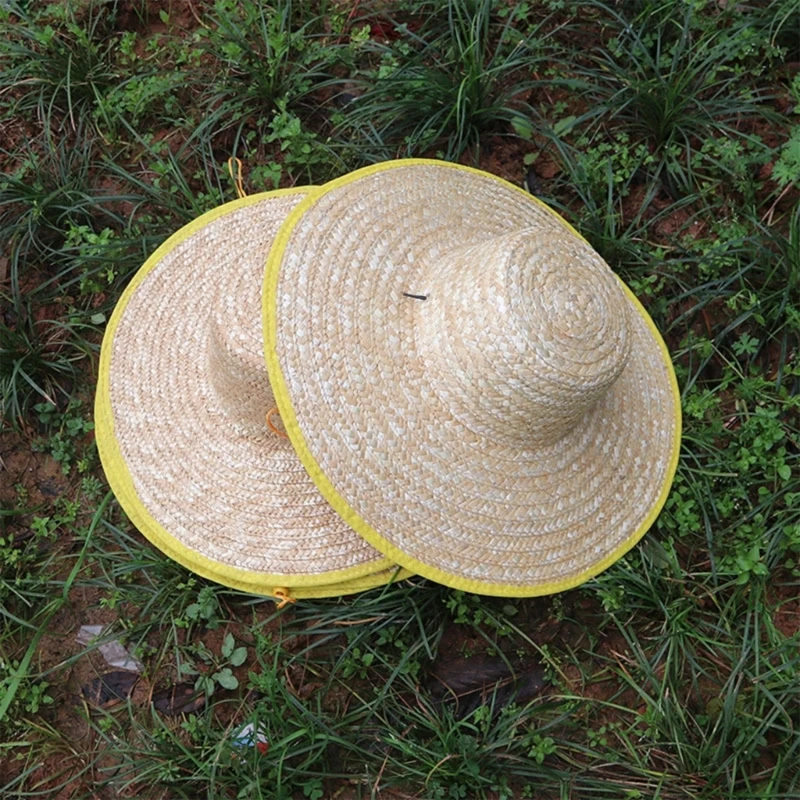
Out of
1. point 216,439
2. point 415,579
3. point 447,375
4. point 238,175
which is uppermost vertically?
point 447,375

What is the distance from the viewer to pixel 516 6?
10.0 ft

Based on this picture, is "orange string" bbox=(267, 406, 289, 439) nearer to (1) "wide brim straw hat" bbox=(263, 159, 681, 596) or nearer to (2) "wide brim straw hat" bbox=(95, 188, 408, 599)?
(2) "wide brim straw hat" bbox=(95, 188, 408, 599)

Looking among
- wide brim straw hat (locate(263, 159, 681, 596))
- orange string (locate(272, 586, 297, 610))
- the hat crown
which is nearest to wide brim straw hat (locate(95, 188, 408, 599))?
orange string (locate(272, 586, 297, 610))

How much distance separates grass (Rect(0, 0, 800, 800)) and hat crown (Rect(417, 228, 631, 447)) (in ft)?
2.76

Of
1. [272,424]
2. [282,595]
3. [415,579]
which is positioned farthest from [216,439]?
[415,579]

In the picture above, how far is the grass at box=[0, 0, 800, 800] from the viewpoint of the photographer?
7.95 feet

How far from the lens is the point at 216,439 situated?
7.66 ft

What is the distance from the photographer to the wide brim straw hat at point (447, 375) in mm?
1802

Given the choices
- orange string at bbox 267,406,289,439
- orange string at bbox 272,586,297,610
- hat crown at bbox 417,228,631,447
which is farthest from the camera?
orange string at bbox 272,586,297,610

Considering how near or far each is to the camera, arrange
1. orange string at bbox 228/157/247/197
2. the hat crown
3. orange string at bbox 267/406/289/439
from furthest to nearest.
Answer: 1. orange string at bbox 228/157/247/197
2. orange string at bbox 267/406/289/439
3. the hat crown

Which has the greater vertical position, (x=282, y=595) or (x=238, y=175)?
(x=238, y=175)

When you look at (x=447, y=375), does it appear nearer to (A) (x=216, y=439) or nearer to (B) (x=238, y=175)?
(A) (x=216, y=439)

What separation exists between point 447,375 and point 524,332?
0.21 m

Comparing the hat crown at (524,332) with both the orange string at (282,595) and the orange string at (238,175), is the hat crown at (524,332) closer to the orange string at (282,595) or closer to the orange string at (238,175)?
the orange string at (282,595)
